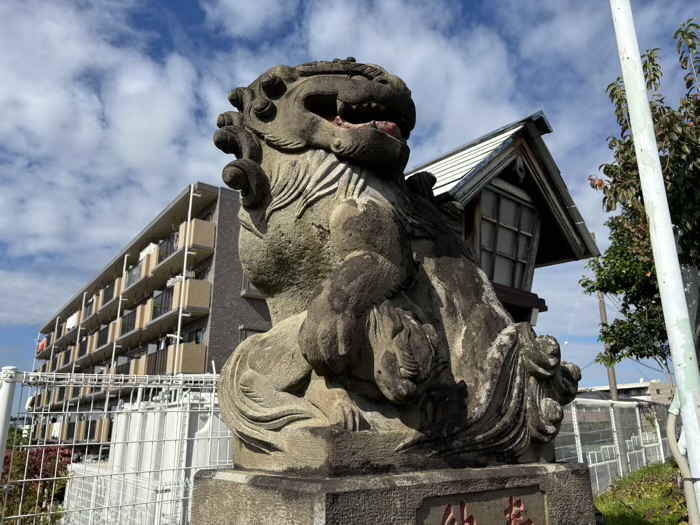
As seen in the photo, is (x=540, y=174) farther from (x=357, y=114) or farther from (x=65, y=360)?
(x=65, y=360)

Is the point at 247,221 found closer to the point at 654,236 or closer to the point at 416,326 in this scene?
the point at 416,326

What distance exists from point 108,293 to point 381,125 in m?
25.1

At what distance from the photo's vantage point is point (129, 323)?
20.8 metres

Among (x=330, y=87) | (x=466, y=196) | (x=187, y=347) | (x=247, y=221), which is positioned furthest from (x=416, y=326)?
(x=187, y=347)

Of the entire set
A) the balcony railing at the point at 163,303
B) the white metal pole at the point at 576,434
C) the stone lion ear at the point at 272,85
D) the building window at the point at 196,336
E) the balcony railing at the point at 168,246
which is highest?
the balcony railing at the point at 168,246

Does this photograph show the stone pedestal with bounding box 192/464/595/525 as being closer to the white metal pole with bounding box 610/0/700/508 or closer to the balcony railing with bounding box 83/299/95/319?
the white metal pole with bounding box 610/0/700/508

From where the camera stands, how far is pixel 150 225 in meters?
19.8

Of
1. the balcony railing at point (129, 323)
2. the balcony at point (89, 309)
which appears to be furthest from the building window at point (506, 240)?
the balcony at point (89, 309)

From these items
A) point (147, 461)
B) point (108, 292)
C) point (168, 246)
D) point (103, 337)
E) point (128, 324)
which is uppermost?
point (108, 292)

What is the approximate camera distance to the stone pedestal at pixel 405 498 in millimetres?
1816

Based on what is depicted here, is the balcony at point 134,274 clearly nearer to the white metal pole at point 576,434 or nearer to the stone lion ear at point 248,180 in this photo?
the white metal pole at point 576,434

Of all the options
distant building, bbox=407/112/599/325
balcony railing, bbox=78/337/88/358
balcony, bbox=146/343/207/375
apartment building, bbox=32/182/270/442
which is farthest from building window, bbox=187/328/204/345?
balcony railing, bbox=78/337/88/358

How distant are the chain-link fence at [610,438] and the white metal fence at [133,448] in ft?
0.09

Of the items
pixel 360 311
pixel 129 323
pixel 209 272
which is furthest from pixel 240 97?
pixel 129 323
